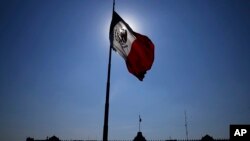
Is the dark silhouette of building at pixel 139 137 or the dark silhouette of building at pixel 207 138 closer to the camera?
the dark silhouette of building at pixel 139 137

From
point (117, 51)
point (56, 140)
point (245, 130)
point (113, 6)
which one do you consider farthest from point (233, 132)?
Answer: point (56, 140)

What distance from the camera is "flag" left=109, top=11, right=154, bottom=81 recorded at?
35.4 feet

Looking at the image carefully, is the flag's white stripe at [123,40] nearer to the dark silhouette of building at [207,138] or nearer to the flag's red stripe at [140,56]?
the flag's red stripe at [140,56]

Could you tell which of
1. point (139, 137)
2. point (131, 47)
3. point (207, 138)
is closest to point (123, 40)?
point (131, 47)

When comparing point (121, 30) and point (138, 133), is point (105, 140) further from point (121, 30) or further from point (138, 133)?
point (138, 133)

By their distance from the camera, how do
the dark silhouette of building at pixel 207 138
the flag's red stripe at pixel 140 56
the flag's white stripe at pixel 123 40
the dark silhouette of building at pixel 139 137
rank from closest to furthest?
the flag's red stripe at pixel 140 56, the flag's white stripe at pixel 123 40, the dark silhouette of building at pixel 139 137, the dark silhouette of building at pixel 207 138

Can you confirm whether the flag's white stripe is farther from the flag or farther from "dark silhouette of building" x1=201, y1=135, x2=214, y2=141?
"dark silhouette of building" x1=201, y1=135, x2=214, y2=141

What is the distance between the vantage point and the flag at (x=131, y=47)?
10.8m

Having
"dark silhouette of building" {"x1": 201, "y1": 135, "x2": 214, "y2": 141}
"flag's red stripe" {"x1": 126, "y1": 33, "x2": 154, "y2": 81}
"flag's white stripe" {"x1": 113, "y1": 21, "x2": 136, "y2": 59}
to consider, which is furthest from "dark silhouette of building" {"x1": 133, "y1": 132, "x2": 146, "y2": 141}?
"flag's white stripe" {"x1": 113, "y1": 21, "x2": 136, "y2": 59}

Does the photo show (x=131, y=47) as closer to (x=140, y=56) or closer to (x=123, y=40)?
(x=123, y=40)

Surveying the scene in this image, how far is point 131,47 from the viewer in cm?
1096

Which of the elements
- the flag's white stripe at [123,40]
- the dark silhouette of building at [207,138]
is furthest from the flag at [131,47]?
the dark silhouette of building at [207,138]

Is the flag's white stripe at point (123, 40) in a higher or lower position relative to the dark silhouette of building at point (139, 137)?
higher

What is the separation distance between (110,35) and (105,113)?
13.3 feet
